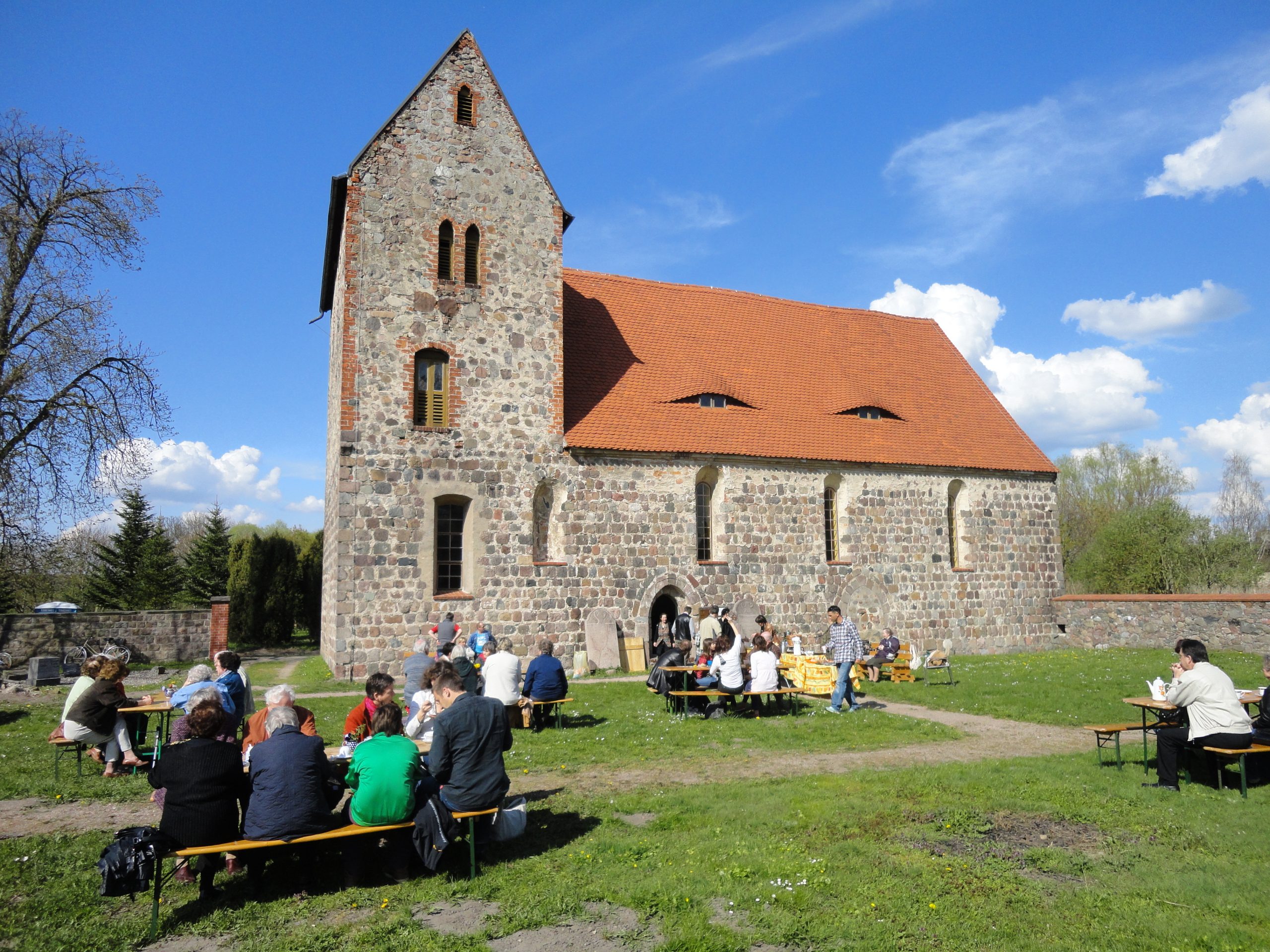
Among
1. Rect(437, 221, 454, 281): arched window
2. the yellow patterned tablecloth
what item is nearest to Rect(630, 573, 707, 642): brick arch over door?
the yellow patterned tablecloth

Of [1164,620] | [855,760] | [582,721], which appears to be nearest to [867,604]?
[1164,620]

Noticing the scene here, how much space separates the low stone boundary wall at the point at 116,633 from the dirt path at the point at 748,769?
18.1 meters

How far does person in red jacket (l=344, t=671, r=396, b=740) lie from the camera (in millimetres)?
8125

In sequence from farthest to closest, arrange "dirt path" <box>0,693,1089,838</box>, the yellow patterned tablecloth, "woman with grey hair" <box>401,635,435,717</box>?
the yellow patterned tablecloth → "woman with grey hair" <box>401,635,435,717</box> → "dirt path" <box>0,693,1089,838</box>

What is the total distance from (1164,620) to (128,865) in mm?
27453

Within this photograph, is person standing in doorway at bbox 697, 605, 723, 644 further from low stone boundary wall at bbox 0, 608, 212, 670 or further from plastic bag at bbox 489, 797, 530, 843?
low stone boundary wall at bbox 0, 608, 212, 670

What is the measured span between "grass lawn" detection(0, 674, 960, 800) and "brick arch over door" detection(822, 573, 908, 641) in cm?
873

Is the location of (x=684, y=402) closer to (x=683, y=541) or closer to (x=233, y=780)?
(x=683, y=541)

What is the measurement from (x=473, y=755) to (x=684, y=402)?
17116 mm

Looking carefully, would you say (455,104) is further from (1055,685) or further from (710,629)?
(1055,685)

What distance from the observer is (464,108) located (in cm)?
2044

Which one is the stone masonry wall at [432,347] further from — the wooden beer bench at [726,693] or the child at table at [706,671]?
the wooden beer bench at [726,693]

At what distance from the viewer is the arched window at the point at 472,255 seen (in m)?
20.2

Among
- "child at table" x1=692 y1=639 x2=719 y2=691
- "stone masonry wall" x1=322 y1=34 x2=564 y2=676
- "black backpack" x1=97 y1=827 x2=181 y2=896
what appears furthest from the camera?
"stone masonry wall" x1=322 y1=34 x2=564 y2=676
